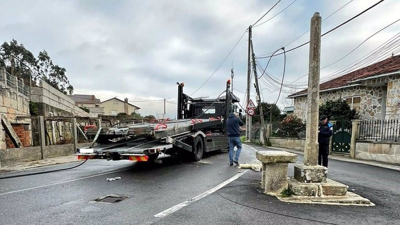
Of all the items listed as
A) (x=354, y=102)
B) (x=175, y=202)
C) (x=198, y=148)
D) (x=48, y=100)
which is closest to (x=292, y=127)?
(x=354, y=102)

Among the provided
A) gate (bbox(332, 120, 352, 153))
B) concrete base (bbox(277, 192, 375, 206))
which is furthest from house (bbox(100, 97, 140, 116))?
concrete base (bbox(277, 192, 375, 206))

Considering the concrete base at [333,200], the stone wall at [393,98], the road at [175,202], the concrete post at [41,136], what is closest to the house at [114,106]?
the concrete post at [41,136]

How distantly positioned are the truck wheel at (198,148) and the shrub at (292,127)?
368 inches

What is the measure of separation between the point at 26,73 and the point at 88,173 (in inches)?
437

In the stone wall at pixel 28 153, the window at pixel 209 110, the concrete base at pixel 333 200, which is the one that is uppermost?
the window at pixel 209 110

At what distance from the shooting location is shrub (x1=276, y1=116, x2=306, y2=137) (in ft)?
53.1

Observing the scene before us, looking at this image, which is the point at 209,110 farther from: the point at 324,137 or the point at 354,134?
the point at 354,134

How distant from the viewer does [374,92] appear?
14188 millimetres

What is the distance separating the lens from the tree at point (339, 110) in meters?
15.2

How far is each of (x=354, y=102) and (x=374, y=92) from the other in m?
1.43

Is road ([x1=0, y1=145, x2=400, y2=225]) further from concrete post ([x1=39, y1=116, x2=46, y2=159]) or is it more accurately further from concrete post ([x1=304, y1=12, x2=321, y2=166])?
concrete post ([x1=39, y1=116, x2=46, y2=159])

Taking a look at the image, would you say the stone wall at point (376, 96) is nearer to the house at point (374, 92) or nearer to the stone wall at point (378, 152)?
the house at point (374, 92)

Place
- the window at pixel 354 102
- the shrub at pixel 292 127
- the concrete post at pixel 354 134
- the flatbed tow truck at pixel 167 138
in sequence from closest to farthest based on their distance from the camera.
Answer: the flatbed tow truck at pixel 167 138
the concrete post at pixel 354 134
the window at pixel 354 102
the shrub at pixel 292 127

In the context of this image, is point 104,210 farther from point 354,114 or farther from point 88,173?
point 354,114
